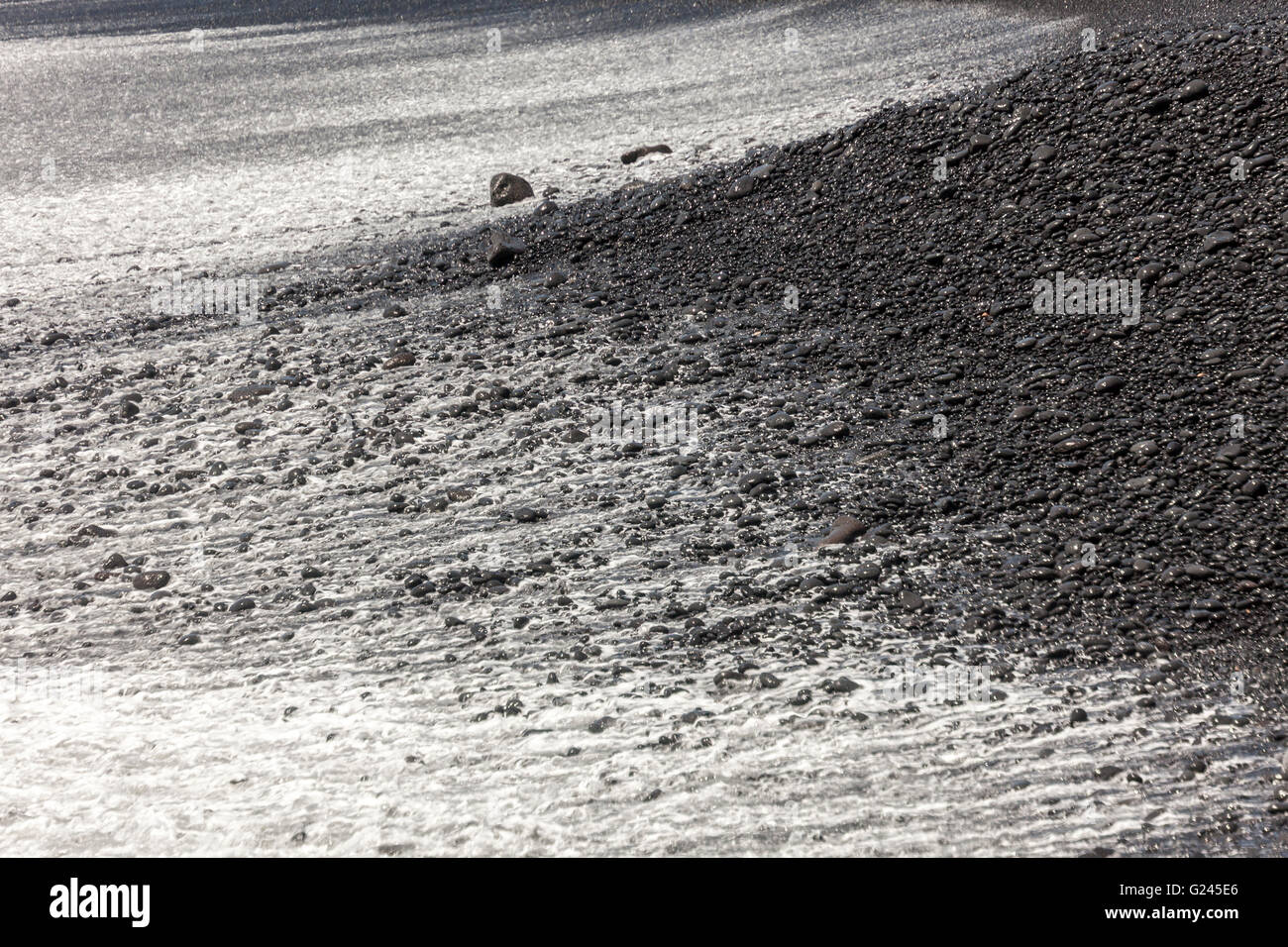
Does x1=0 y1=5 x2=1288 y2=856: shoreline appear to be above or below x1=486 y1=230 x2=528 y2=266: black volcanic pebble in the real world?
below

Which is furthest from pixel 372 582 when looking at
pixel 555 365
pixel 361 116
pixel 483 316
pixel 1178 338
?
pixel 361 116

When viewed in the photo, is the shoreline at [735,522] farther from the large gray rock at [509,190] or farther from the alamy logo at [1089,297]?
the large gray rock at [509,190]

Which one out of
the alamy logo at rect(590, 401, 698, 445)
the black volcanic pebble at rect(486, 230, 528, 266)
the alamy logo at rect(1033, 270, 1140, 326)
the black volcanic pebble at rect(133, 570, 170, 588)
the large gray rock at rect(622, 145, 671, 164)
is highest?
the large gray rock at rect(622, 145, 671, 164)

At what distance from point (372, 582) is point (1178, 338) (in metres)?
2.24

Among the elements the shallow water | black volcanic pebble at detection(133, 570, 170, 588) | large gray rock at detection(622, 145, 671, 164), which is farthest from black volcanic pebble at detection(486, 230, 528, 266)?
black volcanic pebble at detection(133, 570, 170, 588)

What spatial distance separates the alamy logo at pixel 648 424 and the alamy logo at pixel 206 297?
1469mm

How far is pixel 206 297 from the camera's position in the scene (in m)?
3.81

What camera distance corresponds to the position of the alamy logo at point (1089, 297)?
3.01 metres

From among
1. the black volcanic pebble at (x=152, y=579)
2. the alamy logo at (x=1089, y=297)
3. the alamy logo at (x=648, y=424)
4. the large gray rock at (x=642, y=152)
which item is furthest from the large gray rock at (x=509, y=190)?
the black volcanic pebble at (x=152, y=579)

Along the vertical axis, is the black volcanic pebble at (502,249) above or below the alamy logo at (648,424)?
above

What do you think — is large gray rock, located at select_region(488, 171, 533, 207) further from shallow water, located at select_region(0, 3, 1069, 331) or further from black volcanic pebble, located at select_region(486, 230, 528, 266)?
black volcanic pebble, located at select_region(486, 230, 528, 266)

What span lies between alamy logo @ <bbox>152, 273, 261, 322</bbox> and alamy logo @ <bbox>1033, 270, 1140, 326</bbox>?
2641 mm

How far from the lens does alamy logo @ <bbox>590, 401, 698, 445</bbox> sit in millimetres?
2971

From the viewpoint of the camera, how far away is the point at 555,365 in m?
A: 3.29
